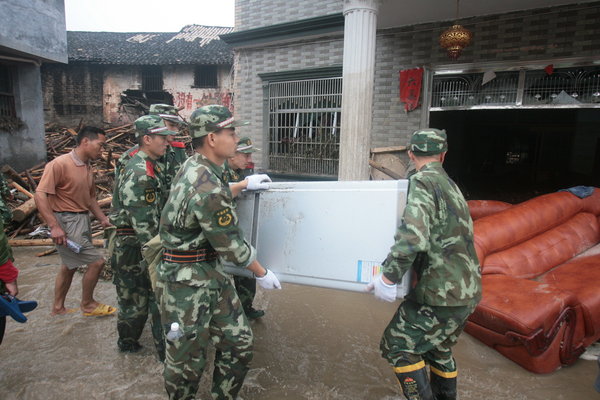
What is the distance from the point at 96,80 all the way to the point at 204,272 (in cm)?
2081

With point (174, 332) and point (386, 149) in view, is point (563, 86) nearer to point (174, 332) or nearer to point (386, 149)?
point (386, 149)

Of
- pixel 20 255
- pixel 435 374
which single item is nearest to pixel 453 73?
pixel 435 374

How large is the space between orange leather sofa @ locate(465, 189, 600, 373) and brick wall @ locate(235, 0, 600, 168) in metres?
2.14

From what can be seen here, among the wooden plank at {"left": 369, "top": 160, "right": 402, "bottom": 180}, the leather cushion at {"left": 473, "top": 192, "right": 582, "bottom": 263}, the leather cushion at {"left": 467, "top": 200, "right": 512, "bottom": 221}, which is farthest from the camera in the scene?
the wooden plank at {"left": 369, "top": 160, "right": 402, "bottom": 180}

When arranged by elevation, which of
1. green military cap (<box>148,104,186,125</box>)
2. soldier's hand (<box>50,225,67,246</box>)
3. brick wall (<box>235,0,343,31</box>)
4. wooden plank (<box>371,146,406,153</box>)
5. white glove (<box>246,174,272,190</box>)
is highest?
brick wall (<box>235,0,343,31</box>)

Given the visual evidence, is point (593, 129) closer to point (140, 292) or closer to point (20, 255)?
point (140, 292)

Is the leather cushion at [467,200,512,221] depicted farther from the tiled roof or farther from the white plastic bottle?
the tiled roof

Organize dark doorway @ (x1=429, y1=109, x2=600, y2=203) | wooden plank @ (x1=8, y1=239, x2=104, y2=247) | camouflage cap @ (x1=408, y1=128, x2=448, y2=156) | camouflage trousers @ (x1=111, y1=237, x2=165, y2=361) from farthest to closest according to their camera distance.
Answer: dark doorway @ (x1=429, y1=109, x2=600, y2=203) < wooden plank @ (x1=8, y1=239, x2=104, y2=247) < camouflage trousers @ (x1=111, y1=237, x2=165, y2=361) < camouflage cap @ (x1=408, y1=128, x2=448, y2=156)

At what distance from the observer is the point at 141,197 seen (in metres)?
2.69

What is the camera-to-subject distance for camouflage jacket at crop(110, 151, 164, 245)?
2670mm

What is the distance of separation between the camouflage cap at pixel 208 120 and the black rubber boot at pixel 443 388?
6.35 feet

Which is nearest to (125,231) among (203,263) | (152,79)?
(203,263)

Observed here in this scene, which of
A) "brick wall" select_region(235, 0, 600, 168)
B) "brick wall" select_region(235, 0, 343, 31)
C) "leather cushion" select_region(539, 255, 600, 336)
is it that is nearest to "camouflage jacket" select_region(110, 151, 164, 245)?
"leather cushion" select_region(539, 255, 600, 336)

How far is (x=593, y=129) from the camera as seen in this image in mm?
10914
